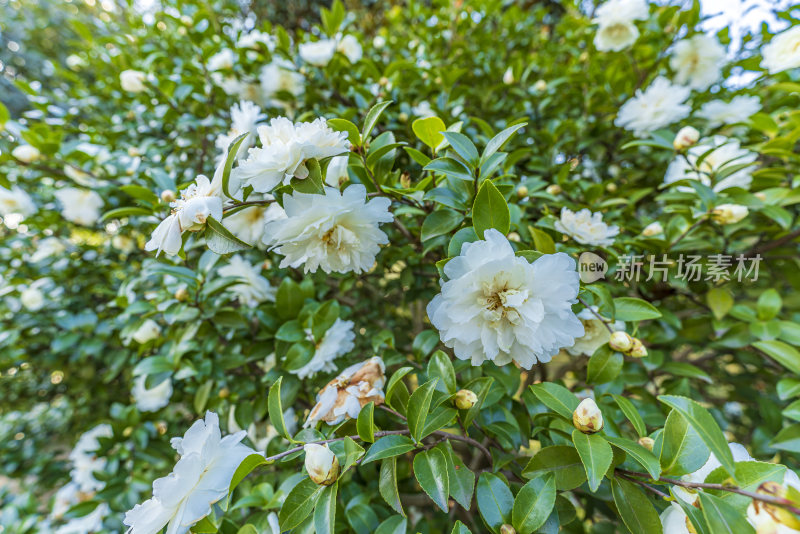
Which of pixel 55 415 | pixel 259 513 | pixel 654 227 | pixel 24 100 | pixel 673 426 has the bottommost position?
pixel 55 415

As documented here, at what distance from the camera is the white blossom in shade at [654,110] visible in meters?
0.99

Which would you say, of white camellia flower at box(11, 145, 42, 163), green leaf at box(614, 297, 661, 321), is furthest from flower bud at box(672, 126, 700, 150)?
white camellia flower at box(11, 145, 42, 163)

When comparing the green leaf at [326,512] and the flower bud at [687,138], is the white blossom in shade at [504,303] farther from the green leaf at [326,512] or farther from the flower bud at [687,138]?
the flower bud at [687,138]

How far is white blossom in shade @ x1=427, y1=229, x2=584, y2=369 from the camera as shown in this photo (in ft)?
1.40

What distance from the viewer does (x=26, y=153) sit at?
101 cm

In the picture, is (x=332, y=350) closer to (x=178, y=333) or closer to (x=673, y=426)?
(x=178, y=333)

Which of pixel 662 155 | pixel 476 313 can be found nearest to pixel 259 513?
pixel 476 313

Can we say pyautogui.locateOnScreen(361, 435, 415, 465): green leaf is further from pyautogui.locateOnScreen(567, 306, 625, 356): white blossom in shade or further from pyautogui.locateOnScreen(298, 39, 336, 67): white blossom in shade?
pyautogui.locateOnScreen(298, 39, 336, 67): white blossom in shade

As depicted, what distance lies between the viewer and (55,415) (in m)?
1.71

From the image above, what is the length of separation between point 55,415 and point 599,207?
2471 mm

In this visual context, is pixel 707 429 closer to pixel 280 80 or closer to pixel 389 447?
pixel 389 447

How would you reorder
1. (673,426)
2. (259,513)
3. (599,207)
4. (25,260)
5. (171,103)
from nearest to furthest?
(673,426)
(259,513)
(599,207)
(171,103)
(25,260)

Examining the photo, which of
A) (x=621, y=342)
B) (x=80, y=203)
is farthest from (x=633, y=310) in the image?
(x=80, y=203)

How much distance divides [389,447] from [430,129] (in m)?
0.46
